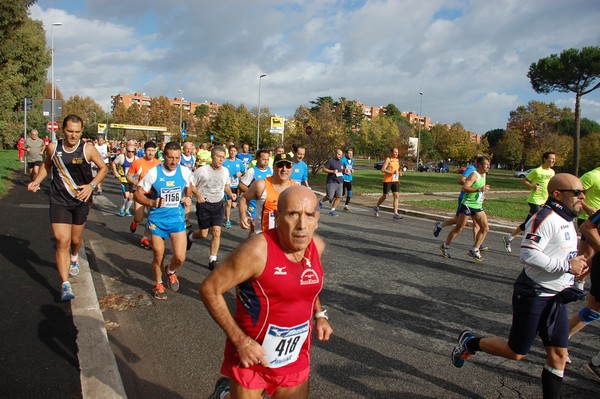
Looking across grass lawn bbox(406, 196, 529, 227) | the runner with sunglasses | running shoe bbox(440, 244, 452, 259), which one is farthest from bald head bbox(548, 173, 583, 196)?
grass lawn bbox(406, 196, 529, 227)

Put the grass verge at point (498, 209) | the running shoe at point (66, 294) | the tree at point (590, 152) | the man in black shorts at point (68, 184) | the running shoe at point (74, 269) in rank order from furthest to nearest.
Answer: the tree at point (590, 152)
the grass verge at point (498, 209)
the running shoe at point (74, 269)
the man in black shorts at point (68, 184)
the running shoe at point (66, 294)

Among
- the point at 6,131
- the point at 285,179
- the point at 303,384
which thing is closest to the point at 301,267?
the point at 303,384

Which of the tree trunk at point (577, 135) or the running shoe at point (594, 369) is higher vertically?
the tree trunk at point (577, 135)

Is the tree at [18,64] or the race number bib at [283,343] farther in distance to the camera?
the tree at [18,64]

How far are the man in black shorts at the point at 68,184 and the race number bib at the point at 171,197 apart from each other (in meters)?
0.83

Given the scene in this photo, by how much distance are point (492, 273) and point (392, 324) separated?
3070 millimetres

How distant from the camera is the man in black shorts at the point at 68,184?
5.03 m

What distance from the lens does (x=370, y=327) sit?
179 inches

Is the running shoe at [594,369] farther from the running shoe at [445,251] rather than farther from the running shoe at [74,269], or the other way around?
the running shoe at [74,269]

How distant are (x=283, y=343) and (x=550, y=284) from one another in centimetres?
209

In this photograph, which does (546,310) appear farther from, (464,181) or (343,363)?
(464,181)

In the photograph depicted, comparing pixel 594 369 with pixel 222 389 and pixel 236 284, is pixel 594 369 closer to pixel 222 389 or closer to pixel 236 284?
pixel 222 389

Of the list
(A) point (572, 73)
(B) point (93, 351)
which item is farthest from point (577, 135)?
(B) point (93, 351)

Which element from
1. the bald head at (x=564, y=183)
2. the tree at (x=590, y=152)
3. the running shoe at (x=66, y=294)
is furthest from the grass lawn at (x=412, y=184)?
the bald head at (x=564, y=183)
